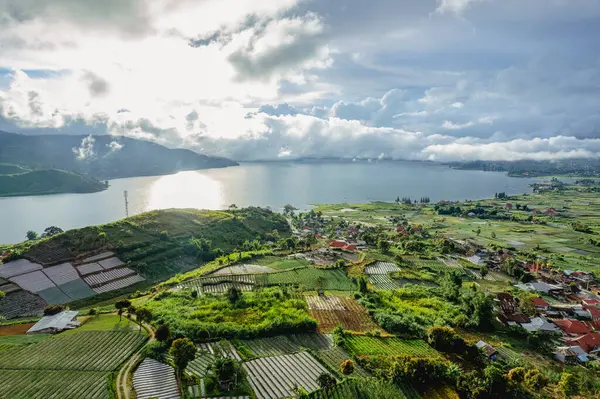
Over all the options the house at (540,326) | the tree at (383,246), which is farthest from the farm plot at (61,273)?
the house at (540,326)

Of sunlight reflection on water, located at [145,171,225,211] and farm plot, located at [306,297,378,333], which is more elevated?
farm plot, located at [306,297,378,333]

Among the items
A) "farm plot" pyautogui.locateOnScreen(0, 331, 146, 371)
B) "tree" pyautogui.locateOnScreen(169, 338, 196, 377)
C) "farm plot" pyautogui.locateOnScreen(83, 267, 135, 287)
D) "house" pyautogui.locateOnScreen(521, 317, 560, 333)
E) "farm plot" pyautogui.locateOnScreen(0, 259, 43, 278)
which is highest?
"tree" pyautogui.locateOnScreen(169, 338, 196, 377)

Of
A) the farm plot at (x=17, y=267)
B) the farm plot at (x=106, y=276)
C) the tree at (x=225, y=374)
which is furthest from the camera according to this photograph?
the farm plot at (x=106, y=276)

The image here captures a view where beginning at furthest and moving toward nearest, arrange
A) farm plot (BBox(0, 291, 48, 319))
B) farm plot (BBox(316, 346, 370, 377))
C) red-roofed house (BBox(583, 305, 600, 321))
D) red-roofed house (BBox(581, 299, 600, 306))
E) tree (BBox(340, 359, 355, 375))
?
red-roofed house (BBox(581, 299, 600, 306)) < red-roofed house (BBox(583, 305, 600, 321)) < farm plot (BBox(0, 291, 48, 319)) < farm plot (BBox(316, 346, 370, 377)) < tree (BBox(340, 359, 355, 375))

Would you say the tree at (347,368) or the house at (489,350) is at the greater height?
the tree at (347,368)

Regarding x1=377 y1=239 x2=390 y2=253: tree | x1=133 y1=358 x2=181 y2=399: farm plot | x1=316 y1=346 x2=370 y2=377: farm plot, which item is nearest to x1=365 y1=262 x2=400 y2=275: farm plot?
x1=377 y1=239 x2=390 y2=253: tree

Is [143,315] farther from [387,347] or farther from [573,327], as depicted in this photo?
[573,327]

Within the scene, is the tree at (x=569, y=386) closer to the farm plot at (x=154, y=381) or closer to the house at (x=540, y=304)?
the house at (x=540, y=304)

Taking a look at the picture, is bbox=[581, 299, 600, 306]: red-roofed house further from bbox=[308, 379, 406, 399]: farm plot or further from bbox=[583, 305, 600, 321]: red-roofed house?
bbox=[308, 379, 406, 399]: farm plot
